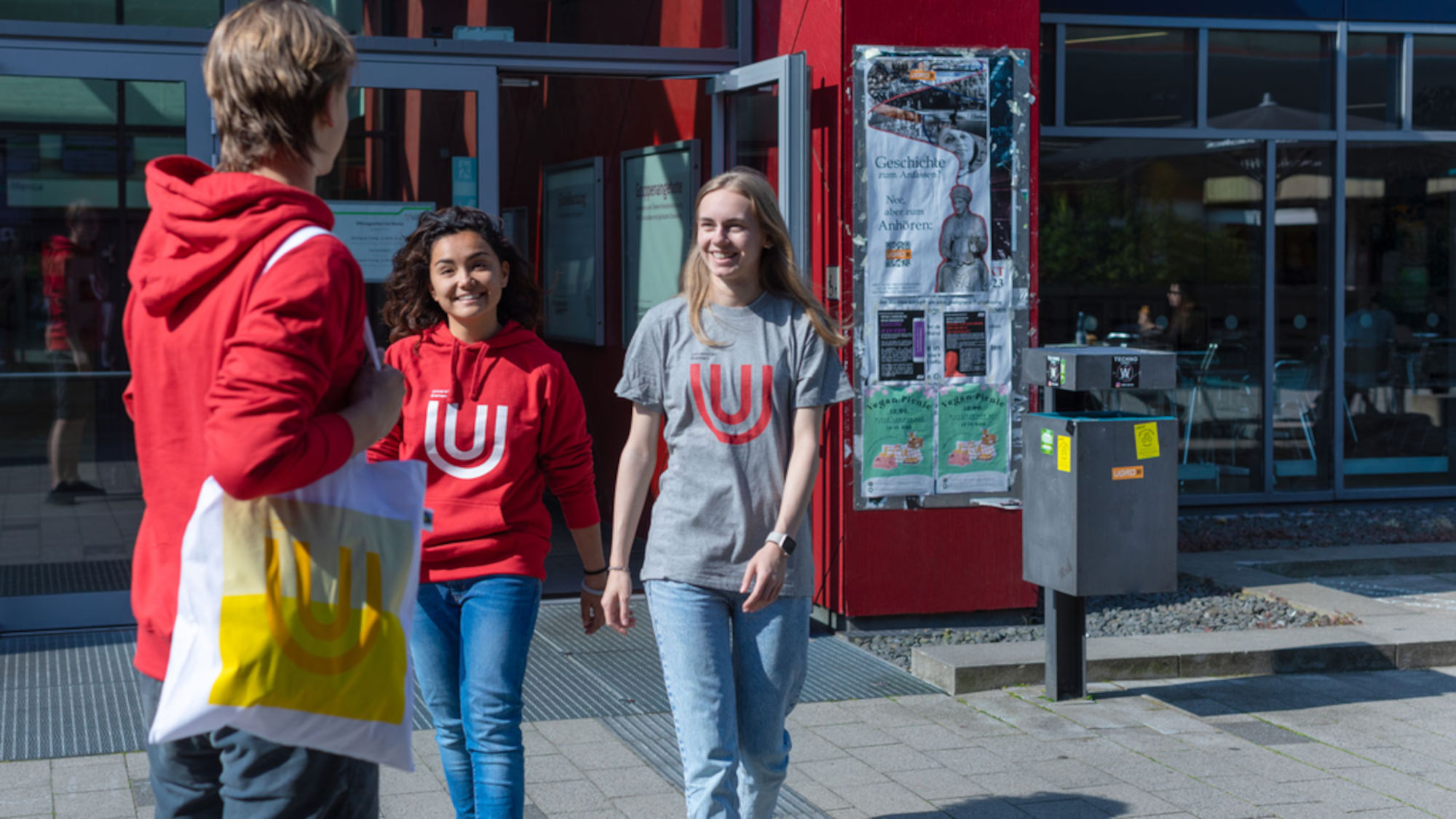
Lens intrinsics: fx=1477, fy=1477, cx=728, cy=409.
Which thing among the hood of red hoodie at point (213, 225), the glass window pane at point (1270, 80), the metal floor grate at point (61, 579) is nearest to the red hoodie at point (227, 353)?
the hood of red hoodie at point (213, 225)

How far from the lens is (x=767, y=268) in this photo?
11.7 feet

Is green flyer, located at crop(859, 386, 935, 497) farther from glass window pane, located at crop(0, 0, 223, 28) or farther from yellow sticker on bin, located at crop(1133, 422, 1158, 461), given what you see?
glass window pane, located at crop(0, 0, 223, 28)

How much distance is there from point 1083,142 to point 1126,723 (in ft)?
16.6

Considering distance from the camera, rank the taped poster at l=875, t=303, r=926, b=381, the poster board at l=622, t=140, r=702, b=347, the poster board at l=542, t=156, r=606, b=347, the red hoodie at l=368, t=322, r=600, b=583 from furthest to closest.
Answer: the poster board at l=542, t=156, r=606, b=347
the poster board at l=622, t=140, r=702, b=347
the taped poster at l=875, t=303, r=926, b=381
the red hoodie at l=368, t=322, r=600, b=583

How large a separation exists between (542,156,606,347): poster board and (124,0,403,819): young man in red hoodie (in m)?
6.77

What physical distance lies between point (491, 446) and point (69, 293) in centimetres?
394

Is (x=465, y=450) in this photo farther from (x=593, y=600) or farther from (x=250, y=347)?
(x=250, y=347)

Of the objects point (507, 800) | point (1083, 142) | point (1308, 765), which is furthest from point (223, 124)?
point (1083, 142)

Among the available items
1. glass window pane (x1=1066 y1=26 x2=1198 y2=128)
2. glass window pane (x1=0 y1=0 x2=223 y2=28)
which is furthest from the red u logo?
glass window pane (x1=1066 y1=26 x2=1198 y2=128)

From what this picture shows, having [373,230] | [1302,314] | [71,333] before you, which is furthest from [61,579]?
[1302,314]

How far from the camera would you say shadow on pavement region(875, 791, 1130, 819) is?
438cm

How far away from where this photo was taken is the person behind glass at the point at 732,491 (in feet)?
11.0

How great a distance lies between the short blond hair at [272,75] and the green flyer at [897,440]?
476cm

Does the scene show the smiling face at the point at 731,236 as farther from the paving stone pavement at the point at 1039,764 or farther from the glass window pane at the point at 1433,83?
the glass window pane at the point at 1433,83
